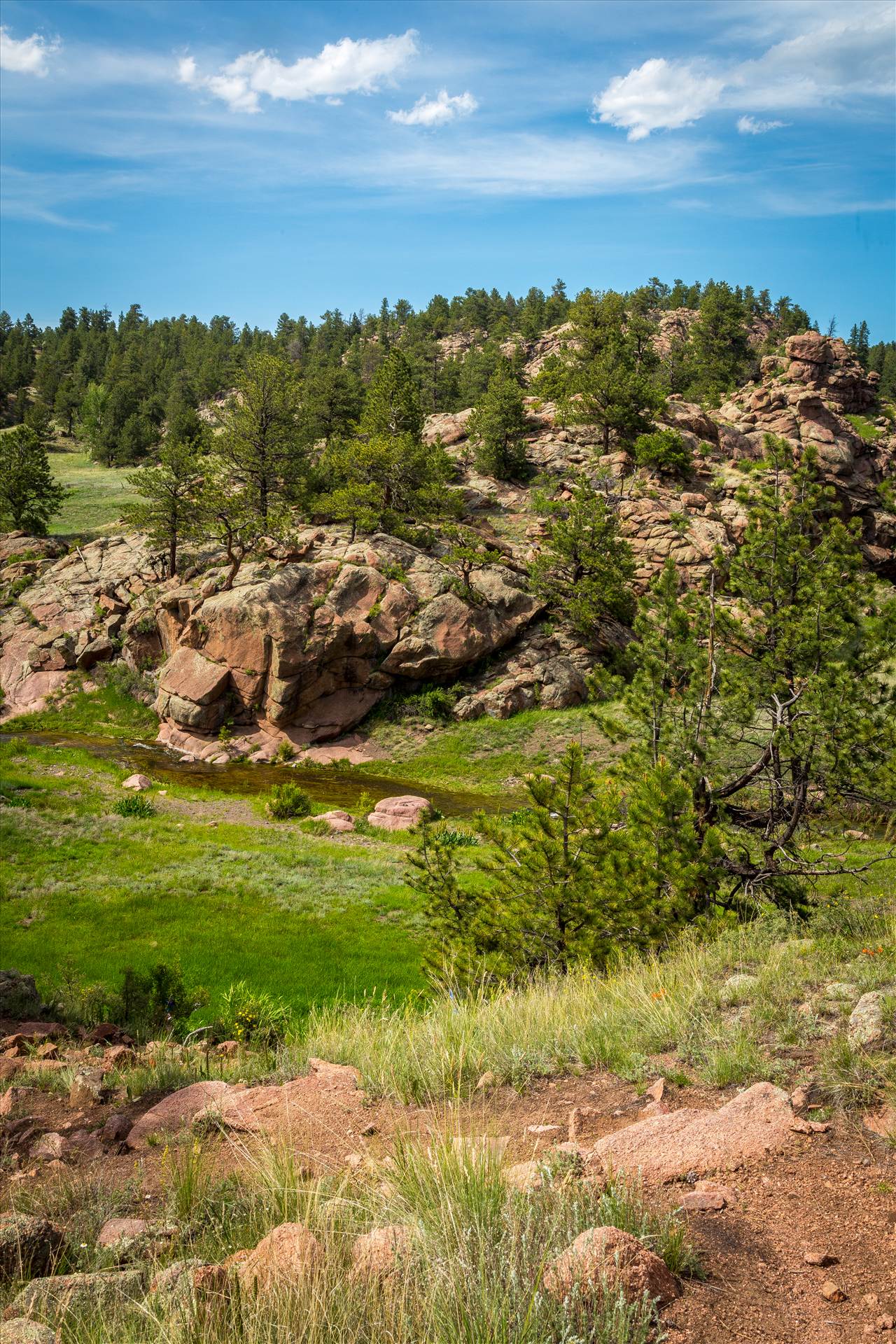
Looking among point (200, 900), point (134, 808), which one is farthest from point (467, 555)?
point (200, 900)

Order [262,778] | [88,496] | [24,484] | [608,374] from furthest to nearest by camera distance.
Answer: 1. [88,496]
2. [608,374]
3. [24,484]
4. [262,778]

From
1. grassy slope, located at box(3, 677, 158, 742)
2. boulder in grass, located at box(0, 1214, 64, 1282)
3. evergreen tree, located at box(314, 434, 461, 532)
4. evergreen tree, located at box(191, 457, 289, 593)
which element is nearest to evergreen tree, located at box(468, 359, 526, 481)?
evergreen tree, located at box(314, 434, 461, 532)

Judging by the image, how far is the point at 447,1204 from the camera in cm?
299

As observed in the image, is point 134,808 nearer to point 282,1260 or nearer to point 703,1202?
point 282,1260

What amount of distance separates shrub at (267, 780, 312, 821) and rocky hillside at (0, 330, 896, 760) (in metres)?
8.37

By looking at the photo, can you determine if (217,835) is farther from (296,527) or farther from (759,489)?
(296,527)

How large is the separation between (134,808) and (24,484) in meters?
32.9

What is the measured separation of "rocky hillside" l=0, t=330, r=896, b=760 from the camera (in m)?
31.6

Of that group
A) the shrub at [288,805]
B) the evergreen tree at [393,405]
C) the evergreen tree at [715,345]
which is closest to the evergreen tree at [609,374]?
the evergreen tree at [393,405]

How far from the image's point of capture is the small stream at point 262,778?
2628 centimetres

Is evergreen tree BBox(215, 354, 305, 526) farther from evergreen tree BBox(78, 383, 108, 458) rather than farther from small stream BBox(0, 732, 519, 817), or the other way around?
evergreen tree BBox(78, 383, 108, 458)

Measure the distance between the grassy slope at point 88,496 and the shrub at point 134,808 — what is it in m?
26.1

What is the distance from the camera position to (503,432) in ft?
161

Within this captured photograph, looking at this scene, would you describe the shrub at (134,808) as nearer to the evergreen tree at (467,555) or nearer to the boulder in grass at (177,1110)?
the boulder in grass at (177,1110)
